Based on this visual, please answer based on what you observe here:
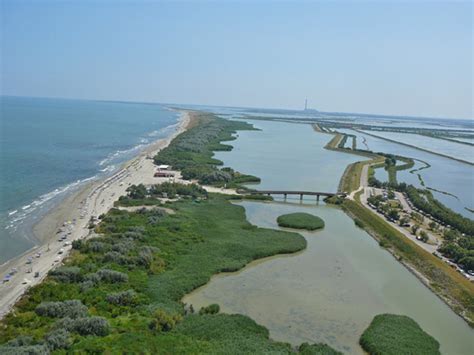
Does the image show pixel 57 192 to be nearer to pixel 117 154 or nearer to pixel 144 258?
pixel 144 258

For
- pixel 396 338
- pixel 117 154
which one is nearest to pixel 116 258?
pixel 396 338

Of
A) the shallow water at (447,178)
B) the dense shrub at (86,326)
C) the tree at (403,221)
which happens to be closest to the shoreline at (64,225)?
the dense shrub at (86,326)

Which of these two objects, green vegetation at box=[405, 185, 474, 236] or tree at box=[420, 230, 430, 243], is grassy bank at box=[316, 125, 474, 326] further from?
green vegetation at box=[405, 185, 474, 236]

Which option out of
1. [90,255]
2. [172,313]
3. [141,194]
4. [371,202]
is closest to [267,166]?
A: [371,202]

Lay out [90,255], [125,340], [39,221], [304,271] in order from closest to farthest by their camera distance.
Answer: [125,340] < [90,255] < [304,271] < [39,221]

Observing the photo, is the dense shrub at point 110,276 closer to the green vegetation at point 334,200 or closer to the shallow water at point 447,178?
the green vegetation at point 334,200

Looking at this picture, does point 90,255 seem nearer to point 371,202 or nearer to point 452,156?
point 371,202
